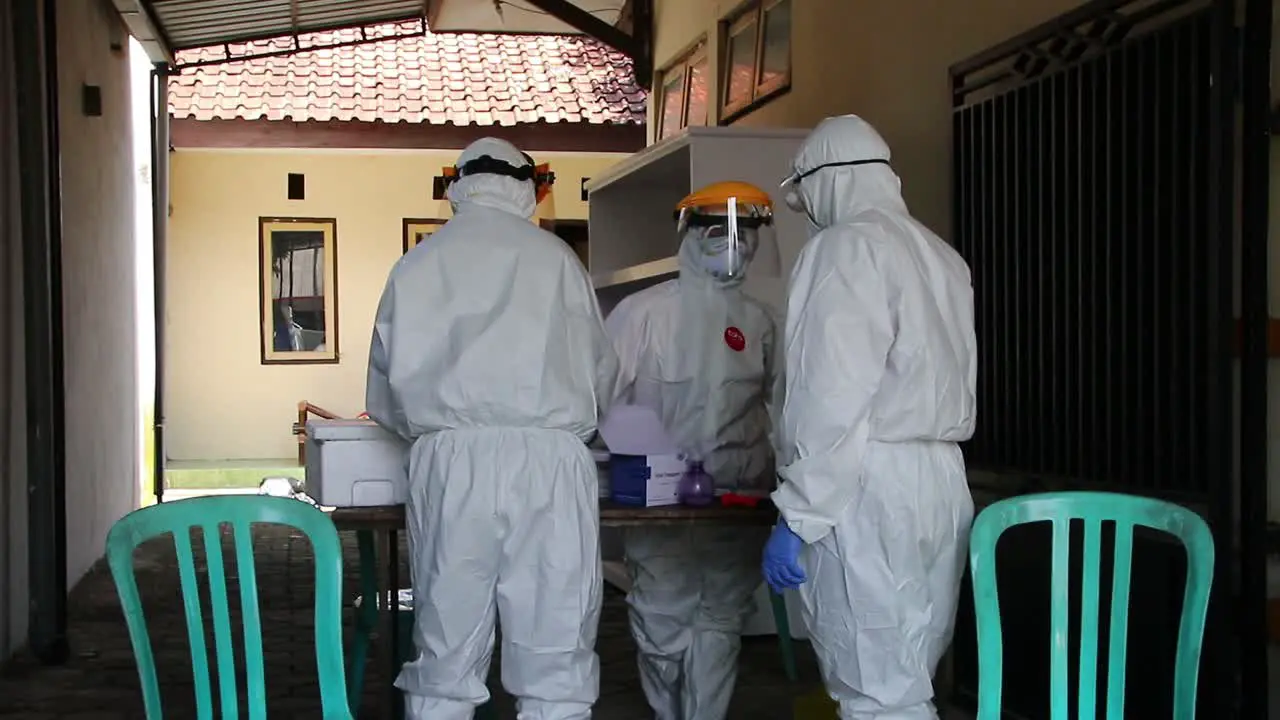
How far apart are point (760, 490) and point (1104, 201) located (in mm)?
1190

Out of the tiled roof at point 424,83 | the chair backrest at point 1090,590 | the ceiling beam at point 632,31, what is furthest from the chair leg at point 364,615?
the tiled roof at point 424,83

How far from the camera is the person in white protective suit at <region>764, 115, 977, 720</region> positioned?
2562mm

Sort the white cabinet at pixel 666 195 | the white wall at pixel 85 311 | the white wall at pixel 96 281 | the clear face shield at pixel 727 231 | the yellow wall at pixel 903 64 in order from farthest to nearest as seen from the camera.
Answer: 1. the white wall at pixel 96 281
2. the white cabinet at pixel 666 195
3. the white wall at pixel 85 311
4. the yellow wall at pixel 903 64
5. the clear face shield at pixel 727 231

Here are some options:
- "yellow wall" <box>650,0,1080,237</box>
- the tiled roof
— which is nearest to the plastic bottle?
"yellow wall" <box>650,0,1080,237</box>

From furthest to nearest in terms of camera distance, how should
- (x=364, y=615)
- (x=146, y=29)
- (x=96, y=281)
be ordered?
1. (x=146, y=29)
2. (x=96, y=281)
3. (x=364, y=615)

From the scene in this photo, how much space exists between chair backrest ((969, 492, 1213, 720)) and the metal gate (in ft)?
2.36

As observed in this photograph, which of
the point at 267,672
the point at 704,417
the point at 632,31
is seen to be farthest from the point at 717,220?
the point at 632,31

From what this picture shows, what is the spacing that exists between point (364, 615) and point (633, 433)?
3.11 feet

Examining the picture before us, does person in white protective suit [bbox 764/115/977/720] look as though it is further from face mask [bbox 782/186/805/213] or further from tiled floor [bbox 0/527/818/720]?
tiled floor [bbox 0/527/818/720]

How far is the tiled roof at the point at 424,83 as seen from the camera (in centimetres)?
1015

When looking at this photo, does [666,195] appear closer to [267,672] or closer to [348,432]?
[267,672]

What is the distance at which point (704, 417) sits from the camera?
387 cm

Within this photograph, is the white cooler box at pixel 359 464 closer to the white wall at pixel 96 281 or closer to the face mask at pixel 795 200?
the face mask at pixel 795 200

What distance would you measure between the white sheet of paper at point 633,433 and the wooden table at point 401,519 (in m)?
0.16
